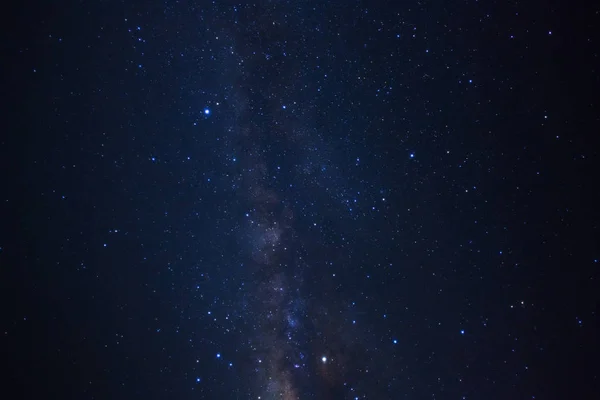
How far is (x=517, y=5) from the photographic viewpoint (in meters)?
1.83

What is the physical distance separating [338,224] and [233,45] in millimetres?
1165

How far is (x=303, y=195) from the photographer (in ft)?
7.57

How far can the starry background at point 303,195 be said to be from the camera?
1957 mm

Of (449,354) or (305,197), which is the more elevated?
(305,197)

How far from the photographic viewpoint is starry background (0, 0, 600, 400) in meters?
1.96

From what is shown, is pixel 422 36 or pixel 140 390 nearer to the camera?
pixel 422 36

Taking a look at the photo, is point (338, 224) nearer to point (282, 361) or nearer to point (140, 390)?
point (282, 361)

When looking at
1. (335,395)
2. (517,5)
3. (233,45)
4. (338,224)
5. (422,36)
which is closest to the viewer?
(517,5)

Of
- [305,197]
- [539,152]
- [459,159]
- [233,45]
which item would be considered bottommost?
[539,152]

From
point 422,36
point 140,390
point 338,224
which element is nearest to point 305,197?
point 338,224

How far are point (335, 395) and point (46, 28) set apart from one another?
105 inches

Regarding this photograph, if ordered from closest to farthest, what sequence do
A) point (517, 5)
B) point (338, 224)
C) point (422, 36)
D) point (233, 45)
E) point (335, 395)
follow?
point (517, 5), point (422, 36), point (233, 45), point (338, 224), point (335, 395)

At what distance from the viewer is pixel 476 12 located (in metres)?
1.89

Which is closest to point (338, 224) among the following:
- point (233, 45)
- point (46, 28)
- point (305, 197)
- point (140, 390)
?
point (305, 197)
